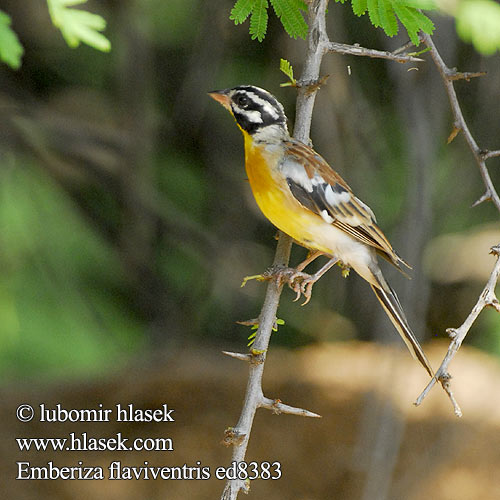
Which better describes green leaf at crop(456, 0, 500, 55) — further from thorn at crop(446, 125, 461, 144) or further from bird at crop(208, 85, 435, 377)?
bird at crop(208, 85, 435, 377)

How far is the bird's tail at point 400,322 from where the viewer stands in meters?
1.98

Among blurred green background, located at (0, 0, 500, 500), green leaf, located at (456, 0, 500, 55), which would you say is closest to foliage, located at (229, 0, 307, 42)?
green leaf, located at (456, 0, 500, 55)

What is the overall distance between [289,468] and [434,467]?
3.49ft

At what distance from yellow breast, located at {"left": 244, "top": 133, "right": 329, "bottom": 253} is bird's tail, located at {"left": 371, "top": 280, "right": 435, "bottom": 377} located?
238 millimetres

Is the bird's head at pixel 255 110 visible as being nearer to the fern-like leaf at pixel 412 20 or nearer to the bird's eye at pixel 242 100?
the bird's eye at pixel 242 100

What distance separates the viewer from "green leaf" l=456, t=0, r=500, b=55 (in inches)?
106

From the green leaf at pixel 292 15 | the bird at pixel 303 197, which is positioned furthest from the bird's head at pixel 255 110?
the green leaf at pixel 292 15

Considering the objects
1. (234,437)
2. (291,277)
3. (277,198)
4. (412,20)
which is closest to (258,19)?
(412,20)

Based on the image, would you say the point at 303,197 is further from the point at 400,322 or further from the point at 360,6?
the point at 360,6

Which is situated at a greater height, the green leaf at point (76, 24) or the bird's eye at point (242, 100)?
the bird's eye at point (242, 100)

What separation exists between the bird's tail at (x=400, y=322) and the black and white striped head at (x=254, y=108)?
23.9 inches

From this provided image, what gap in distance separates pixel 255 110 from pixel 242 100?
2.0 inches

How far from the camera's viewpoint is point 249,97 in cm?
228

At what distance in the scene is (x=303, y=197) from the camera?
2.29 meters
